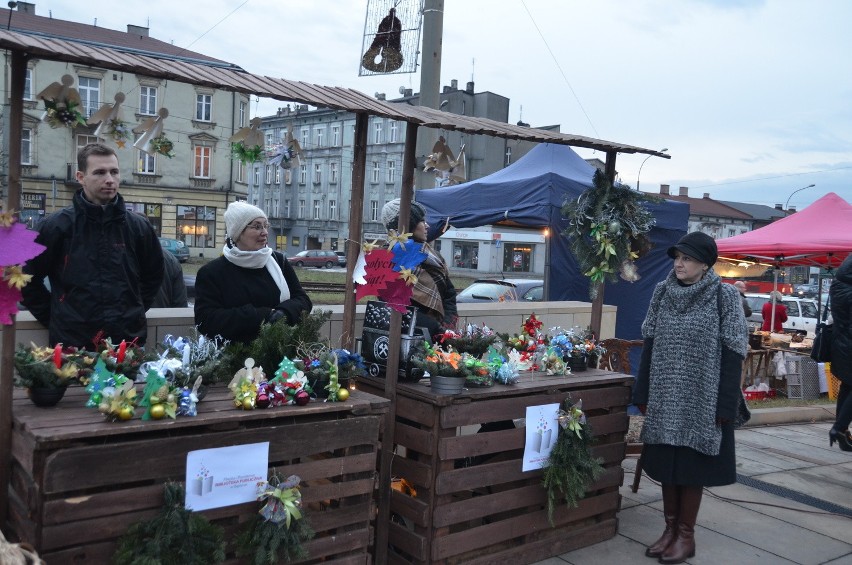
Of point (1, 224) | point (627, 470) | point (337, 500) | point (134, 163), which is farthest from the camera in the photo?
point (134, 163)

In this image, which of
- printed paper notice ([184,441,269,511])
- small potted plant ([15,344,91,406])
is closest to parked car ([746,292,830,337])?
printed paper notice ([184,441,269,511])

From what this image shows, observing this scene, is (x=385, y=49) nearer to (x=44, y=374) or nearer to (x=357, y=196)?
(x=357, y=196)

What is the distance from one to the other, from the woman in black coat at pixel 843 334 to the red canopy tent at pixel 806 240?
466 centimetres

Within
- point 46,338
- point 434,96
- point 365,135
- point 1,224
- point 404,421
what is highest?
point 434,96

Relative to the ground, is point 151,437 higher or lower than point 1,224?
lower

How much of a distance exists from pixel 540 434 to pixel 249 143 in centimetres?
229

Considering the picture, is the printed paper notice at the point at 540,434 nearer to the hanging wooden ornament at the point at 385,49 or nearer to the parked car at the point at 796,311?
the hanging wooden ornament at the point at 385,49

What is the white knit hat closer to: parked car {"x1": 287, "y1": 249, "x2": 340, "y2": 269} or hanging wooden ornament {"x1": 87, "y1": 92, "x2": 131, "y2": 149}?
hanging wooden ornament {"x1": 87, "y1": 92, "x2": 131, "y2": 149}

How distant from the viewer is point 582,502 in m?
4.34

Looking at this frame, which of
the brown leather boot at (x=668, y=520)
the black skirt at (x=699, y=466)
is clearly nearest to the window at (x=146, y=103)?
the black skirt at (x=699, y=466)

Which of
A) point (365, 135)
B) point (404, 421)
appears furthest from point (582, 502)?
point (365, 135)

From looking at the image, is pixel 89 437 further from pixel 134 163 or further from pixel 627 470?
pixel 134 163

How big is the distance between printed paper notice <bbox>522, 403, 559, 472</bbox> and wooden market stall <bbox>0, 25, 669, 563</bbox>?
794 mm

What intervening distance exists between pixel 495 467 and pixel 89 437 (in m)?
2.10
